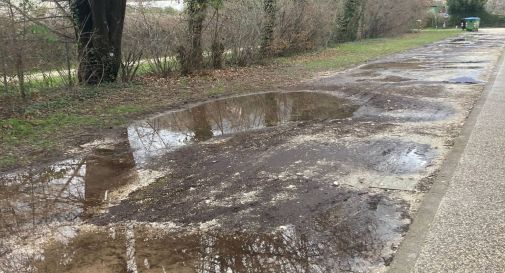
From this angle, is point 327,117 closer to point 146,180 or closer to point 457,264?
point 146,180

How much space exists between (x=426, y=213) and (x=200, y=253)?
2320 millimetres

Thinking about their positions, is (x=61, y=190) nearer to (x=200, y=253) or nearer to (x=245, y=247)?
(x=200, y=253)

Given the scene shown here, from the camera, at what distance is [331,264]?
403 cm

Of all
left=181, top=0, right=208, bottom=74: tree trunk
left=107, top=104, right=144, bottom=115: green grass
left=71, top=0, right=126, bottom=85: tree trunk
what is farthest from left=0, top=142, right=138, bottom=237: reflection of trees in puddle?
left=181, top=0, right=208, bottom=74: tree trunk

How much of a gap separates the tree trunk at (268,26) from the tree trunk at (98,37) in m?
7.87

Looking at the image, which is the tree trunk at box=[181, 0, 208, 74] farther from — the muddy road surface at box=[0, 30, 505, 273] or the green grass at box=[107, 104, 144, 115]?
the muddy road surface at box=[0, 30, 505, 273]

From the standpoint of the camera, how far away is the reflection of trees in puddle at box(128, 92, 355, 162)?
8.59 meters

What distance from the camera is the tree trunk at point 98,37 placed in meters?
12.9

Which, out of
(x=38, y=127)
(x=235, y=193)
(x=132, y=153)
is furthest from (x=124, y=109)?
(x=235, y=193)

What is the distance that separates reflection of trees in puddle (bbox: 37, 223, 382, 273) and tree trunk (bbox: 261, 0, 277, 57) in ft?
53.8

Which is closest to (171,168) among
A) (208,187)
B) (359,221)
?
(208,187)

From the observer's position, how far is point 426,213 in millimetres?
4855

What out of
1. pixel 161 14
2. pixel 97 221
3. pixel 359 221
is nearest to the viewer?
pixel 359 221

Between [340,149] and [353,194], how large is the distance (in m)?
1.94
